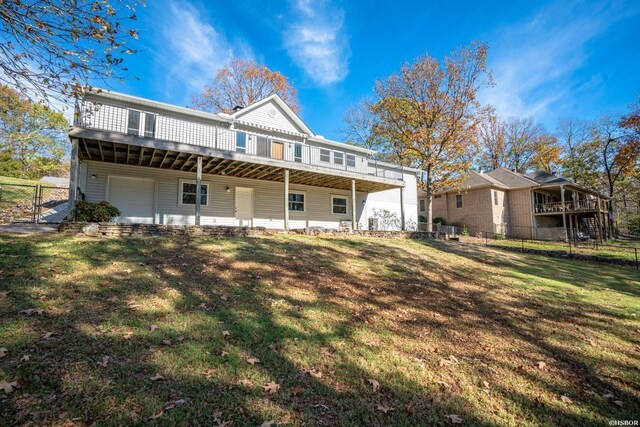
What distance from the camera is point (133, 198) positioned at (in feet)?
41.4

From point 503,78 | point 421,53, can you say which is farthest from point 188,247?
point 503,78

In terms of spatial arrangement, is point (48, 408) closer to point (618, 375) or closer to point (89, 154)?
point (618, 375)

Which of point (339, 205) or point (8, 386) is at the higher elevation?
point (339, 205)

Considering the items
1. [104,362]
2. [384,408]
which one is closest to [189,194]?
[104,362]

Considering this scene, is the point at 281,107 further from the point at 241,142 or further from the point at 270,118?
the point at 241,142

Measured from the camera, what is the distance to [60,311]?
388cm

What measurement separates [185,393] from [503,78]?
23488 mm

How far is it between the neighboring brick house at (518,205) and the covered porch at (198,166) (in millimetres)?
11883

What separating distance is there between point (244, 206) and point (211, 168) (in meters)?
2.55

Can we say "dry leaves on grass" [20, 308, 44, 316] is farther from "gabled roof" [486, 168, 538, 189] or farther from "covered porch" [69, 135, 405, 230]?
"gabled roof" [486, 168, 538, 189]

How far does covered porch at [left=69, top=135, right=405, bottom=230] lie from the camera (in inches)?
395

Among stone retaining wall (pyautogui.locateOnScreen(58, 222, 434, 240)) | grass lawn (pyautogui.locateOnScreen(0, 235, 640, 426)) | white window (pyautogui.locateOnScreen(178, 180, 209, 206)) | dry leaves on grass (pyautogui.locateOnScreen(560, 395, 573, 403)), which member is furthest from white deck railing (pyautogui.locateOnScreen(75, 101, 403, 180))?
dry leaves on grass (pyautogui.locateOnScreen(560, 395, 573, 403))

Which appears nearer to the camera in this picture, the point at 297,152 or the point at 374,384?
the point at 374,384

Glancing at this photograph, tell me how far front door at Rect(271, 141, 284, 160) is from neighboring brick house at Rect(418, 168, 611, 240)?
46.5 ft
